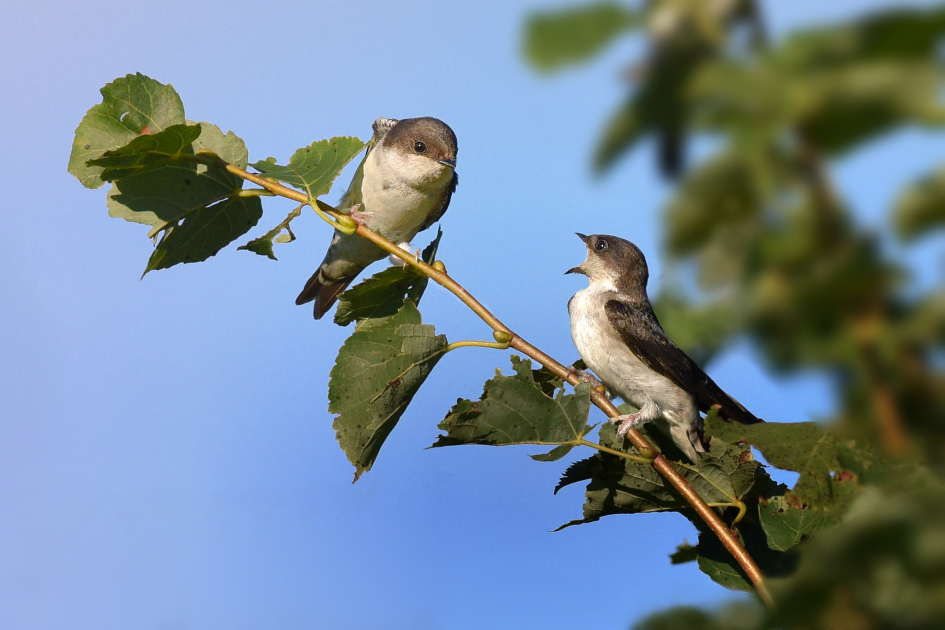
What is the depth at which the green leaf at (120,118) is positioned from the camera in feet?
11.0

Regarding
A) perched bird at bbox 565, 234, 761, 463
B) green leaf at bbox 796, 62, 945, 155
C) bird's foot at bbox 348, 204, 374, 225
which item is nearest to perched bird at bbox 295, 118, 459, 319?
bird's foot at bbox 348, 204, 374, 225

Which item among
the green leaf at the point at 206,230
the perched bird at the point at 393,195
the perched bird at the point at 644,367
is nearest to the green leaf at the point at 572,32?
the green leaf at the point at 206,230

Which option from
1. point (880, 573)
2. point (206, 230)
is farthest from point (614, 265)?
point (880, 573)

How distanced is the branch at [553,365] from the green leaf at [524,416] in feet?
0.31

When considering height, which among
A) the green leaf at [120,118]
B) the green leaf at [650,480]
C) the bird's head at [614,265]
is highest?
the bird's head at [614,265]

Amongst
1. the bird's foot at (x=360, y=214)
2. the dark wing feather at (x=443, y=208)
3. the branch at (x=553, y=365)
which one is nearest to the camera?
the branch at (x=553, y=365)

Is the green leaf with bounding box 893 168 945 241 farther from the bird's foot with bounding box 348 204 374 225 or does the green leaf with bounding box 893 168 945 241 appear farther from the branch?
the bird's foot with bounding box 348 204 374 225

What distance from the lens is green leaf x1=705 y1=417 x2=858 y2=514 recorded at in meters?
2.01

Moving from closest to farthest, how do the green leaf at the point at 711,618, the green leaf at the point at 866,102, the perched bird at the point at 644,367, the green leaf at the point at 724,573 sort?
the green leaf at the point at 866,102 → the green leaf at the point at 711,618 → the green leaf at the point at 724,573 → the perched bird at the point at 644,367

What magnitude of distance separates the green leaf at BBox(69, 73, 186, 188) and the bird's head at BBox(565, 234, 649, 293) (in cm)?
351

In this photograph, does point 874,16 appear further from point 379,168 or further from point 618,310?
point 379,168

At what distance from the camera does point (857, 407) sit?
623 millimetres

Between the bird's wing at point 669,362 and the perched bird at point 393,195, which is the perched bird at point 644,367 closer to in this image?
the bird's wing at point 669,362

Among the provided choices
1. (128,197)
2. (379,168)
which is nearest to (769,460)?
(128,197)
